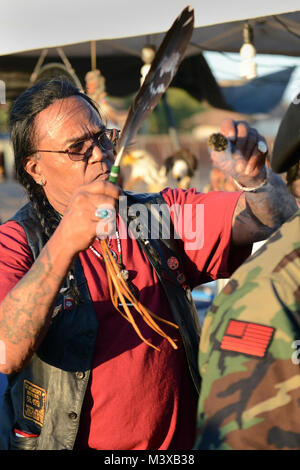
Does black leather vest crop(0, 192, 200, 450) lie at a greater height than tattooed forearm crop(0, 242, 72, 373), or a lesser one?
lesser

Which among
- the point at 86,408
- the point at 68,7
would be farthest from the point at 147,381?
the point at 68,7

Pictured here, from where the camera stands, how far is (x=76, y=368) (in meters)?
1.78

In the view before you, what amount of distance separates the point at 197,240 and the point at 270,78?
6218 mm

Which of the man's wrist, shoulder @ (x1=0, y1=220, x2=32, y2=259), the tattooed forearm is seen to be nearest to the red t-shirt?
shoulder @ (x1=0, y1=220, x2=32, y2=259)

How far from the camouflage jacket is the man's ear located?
114 centimetres

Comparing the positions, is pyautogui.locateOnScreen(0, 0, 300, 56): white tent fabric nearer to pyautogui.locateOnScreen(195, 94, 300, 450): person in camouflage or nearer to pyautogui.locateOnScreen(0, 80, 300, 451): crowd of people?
pyautogui.locateOnScreen(0, 80, 300, 451): crowd of people

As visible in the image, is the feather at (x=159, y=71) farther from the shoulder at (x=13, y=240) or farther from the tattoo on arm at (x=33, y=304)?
the shoulder at (x=13, y=240)

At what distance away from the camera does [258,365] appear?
1.17m

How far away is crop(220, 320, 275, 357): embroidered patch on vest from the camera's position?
1.17 metres

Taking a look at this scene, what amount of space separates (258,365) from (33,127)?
50.8 inches

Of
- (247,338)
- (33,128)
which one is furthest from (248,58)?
(247,338)

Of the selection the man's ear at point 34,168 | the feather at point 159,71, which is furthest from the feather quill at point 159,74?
the man's ear at point 34,168

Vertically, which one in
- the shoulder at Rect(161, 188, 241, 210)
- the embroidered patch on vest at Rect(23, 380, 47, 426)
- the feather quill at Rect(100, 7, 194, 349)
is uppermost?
the feather quill at Rect(100, 7, 194, 349)

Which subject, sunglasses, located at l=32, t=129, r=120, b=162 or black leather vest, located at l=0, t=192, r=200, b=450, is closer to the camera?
black leather vest, located at l=0, t=192, r=200, b=450
